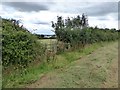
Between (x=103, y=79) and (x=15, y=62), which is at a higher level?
(x=15, y=62)

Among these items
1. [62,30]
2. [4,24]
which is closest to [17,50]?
[4,24]

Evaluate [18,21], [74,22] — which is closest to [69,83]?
[18,21]

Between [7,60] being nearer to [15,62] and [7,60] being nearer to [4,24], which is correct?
[15,62]

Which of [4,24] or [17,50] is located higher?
[4,24]

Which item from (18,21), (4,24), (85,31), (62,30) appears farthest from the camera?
(85,31)

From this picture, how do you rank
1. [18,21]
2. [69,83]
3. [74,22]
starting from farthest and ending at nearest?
[74,22], [18,21], [69,83]

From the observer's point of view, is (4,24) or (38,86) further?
(4,24)

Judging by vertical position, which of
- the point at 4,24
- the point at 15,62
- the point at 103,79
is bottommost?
the point at 103,79

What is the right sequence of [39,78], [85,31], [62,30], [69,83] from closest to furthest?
[69,83] < [39,78] < [62,30] < [85,31]

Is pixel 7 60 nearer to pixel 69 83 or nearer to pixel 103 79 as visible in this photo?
pixel 69 83

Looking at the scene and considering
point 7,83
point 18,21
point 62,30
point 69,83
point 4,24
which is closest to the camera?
point 7,83

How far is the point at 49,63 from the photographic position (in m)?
14.0

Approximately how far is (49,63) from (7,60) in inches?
159

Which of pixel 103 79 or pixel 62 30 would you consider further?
pixel 62 30
